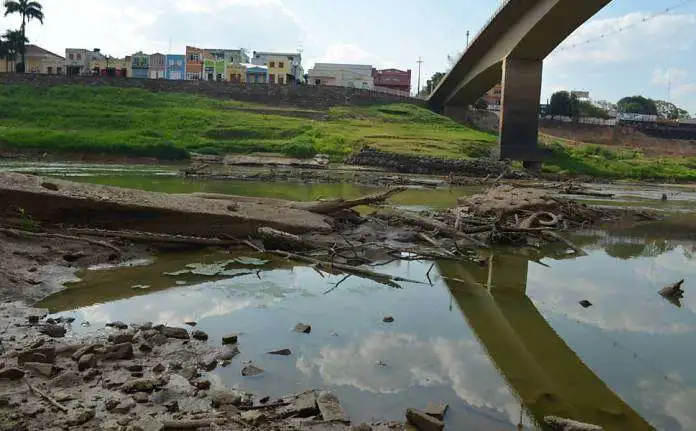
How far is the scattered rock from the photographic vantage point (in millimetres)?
6039

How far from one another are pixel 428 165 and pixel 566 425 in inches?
1320

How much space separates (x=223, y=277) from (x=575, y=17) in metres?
30.2

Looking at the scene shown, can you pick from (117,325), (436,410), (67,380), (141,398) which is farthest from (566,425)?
(117,325)

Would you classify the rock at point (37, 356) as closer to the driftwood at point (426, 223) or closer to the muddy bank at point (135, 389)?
the muddy bank at point (135, 389)

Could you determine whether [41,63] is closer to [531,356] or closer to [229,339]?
[229,339]

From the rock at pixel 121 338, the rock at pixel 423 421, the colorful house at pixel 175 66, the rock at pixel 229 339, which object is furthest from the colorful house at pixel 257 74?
the rock at pixel 423 421

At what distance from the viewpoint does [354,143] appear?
42.4m

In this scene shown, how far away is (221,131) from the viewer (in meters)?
44.5

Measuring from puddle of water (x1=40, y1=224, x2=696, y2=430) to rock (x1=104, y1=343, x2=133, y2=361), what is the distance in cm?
83

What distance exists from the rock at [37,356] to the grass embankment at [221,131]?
112 ft

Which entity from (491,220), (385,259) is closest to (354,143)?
(491,220)

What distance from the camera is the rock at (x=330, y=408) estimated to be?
181 inches

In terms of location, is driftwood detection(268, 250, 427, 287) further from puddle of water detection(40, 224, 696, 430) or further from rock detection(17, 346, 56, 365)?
rock detection(17, 346, 56, 365)

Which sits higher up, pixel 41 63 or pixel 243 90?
pixel 41 63
